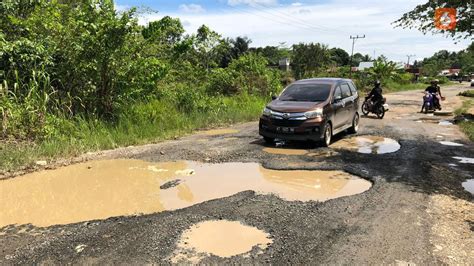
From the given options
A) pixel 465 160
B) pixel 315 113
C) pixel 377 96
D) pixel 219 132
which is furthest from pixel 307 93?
pixel 377 96

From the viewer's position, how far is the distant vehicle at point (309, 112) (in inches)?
381

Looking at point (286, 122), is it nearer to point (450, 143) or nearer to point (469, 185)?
point (469, 185)

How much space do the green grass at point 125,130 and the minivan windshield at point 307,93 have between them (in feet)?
11.1

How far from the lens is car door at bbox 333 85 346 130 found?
1061 centimetres

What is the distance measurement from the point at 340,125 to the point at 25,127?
765 centimetres

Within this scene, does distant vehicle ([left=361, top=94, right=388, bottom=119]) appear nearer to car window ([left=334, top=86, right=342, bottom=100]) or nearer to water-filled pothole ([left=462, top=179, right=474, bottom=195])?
car window ([left=334, top=86, right=342, bottom=100])

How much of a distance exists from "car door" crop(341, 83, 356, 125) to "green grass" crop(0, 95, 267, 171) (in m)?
4.51

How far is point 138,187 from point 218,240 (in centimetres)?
260

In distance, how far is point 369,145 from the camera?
1046 centimetres

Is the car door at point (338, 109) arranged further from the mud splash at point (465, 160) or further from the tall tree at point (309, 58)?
the tall tree at point (309, 58)

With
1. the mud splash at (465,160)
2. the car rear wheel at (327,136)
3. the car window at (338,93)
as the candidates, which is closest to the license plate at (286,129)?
the car rear wheel at (327,136)

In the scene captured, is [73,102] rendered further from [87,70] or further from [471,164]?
[471,164]

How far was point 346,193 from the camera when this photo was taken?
20.9 ft

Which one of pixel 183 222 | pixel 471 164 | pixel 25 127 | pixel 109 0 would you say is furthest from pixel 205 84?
pixel 183 222
